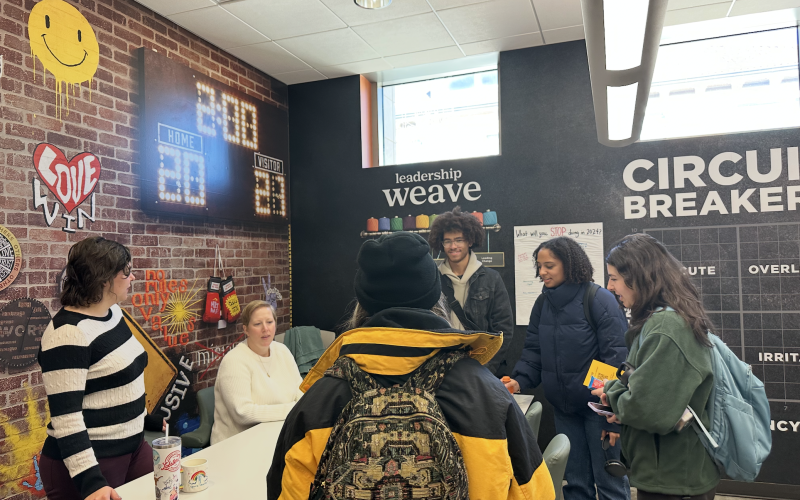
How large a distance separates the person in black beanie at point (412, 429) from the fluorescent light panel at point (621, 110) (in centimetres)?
→ 46

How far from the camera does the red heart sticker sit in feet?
8.62

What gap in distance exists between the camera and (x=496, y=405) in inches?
40.6

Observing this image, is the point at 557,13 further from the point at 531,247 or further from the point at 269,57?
the point at 269,57

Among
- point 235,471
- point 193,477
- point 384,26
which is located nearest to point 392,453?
point 193,477

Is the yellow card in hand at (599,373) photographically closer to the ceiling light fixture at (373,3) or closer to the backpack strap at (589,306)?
the backpack strap at (589,306)

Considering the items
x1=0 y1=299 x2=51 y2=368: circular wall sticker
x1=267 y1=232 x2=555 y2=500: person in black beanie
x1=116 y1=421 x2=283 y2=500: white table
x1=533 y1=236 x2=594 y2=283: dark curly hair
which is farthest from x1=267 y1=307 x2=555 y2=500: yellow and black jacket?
x1=0 y1=299 x2=51 y2=368: circular wall sticker

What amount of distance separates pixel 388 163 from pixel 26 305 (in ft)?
9.72

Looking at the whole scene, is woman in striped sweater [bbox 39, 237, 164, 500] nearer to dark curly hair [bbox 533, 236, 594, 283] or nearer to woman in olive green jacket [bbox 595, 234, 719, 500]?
woman in olive green jacket [bbox 595, 234, 719, 500]

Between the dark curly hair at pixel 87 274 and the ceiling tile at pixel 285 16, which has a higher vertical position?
the ceiling tile at pixel 285 16

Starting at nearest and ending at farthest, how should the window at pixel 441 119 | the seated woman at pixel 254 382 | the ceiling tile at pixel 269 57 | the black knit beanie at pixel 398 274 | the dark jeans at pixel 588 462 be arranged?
the black knit beanie at pixel 398 274
the dark jeans at pixel 588 462
the seated woman at pixel 254 382
the ceiling tile at pixel 269 57
the window at pixel 441 119

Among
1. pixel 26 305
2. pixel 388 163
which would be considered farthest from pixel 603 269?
pixel 26 305

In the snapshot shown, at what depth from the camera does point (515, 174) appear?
4.04 m

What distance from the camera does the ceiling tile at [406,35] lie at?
352cm

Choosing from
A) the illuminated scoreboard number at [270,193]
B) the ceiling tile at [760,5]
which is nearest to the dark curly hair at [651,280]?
the ceiling tile at [760,5]
